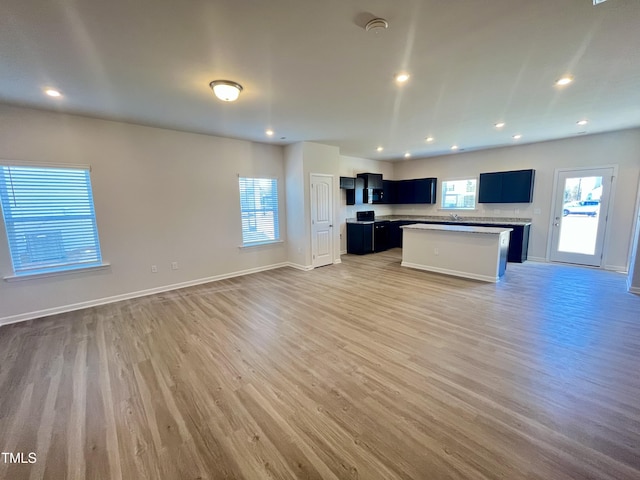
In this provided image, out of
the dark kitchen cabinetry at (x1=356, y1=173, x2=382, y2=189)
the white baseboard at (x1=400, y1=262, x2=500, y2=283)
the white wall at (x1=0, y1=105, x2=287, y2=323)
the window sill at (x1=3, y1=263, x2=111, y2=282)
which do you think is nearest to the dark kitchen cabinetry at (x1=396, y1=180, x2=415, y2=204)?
the dark kitchen cabinetry at (x1=356, y1=173, x2=382, y2=189)

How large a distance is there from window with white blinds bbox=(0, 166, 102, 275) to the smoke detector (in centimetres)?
423

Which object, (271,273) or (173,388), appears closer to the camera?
(173,388)

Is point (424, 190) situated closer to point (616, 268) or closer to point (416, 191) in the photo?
point (416, 191)

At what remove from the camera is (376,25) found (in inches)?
72.9

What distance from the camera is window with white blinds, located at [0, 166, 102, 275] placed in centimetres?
335

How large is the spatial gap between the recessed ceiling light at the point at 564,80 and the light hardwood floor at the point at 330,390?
8.99 ft

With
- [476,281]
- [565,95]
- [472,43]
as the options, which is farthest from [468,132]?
[472,43]

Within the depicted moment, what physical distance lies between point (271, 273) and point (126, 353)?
10.3ft

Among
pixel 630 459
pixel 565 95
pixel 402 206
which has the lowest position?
pixel 630 459

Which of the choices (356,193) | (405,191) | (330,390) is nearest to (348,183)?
(356,193)

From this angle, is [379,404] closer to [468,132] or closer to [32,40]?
[32,40]

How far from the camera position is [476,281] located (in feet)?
15.6

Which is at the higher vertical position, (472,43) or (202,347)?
(472,43)

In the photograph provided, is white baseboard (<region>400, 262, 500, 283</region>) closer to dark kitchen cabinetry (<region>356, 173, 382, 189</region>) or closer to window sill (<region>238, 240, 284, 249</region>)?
dark kitchen cabinetry (<region>356, 173, 382, 189</region>)
